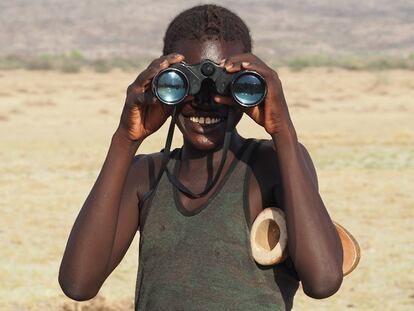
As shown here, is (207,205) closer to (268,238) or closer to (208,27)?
(268,238)

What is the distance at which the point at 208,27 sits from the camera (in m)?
2.36

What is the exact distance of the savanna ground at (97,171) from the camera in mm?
6635

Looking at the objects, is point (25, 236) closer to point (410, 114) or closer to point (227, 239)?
point (227, 239)

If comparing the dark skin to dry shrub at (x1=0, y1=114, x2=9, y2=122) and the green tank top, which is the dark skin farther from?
dry shrub at (x1=0, y1=114, x2=9, y2=122)

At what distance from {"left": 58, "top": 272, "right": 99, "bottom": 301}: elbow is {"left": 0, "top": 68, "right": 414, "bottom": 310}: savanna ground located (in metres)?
3.53

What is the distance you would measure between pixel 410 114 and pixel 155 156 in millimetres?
19846

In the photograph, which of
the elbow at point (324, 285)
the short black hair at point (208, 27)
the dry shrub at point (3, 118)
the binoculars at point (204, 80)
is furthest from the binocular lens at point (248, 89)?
the dry shrub at point (3, 118)

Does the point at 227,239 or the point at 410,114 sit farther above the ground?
the point at 227,239

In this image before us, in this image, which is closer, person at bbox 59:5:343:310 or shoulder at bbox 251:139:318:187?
person at bbox 59:5:343:310

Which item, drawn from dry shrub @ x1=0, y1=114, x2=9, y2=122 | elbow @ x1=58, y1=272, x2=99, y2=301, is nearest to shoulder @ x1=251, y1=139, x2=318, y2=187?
elbow @ x1=58, y1=272, x2=99, y2=301

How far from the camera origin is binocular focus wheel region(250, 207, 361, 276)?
88.4 inches

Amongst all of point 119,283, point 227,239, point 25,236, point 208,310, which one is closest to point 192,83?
point 227,239

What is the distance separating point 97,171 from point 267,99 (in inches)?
389

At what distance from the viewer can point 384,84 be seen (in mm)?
30297
